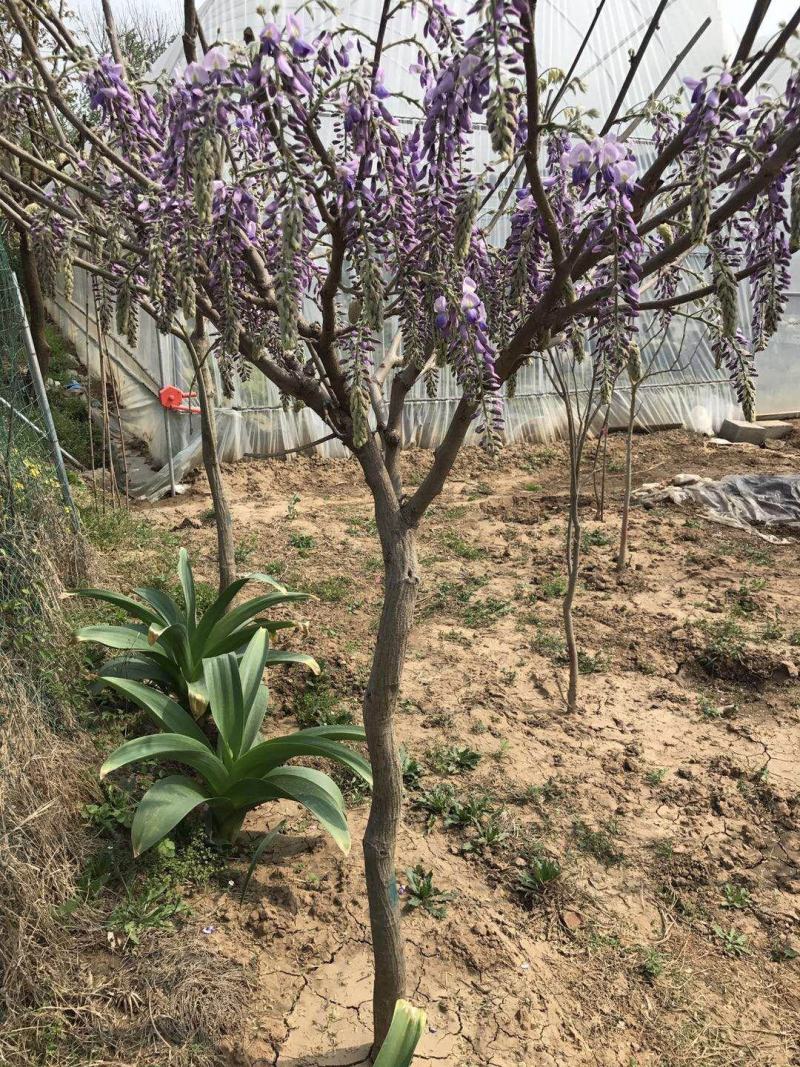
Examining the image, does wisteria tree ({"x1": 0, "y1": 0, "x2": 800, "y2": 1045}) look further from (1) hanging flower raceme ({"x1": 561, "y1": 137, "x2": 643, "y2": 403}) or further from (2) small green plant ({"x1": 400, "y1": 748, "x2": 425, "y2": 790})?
(2) small green plant ({"x1": 400, "y1": 748, "x2": 425, "y2": 790})

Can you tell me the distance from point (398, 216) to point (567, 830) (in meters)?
2.60

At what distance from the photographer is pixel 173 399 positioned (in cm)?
845

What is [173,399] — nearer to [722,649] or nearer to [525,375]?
[525,375]

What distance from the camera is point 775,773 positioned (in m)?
3.83

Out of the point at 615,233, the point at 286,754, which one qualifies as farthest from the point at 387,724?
the point at 615,233

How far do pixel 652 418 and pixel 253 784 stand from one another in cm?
978

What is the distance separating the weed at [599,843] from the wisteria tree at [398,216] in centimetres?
121

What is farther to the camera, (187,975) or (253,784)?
(253,784)

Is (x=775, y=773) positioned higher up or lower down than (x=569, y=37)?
lower down

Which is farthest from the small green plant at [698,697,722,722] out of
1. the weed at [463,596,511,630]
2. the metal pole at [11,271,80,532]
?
the metal pole at [11,271,80,532]

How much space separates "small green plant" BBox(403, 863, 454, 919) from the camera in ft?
9.81

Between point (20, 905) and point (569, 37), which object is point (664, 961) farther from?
point (569, 37)

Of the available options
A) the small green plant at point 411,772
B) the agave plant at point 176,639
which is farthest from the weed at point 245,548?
the small green plant at point 411,772

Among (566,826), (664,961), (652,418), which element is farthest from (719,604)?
(652,418)
